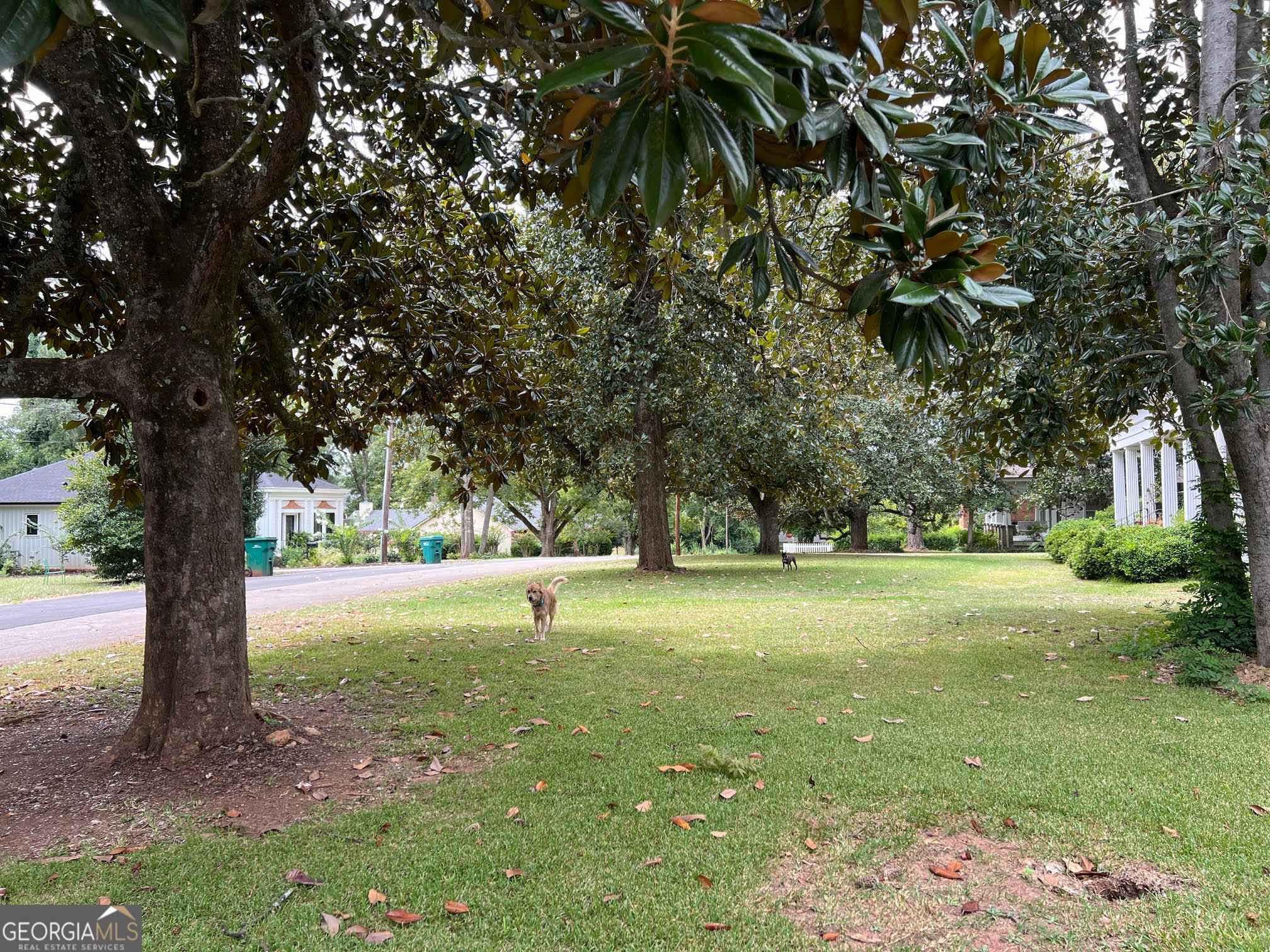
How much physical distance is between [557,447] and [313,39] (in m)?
12.8

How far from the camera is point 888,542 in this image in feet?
142

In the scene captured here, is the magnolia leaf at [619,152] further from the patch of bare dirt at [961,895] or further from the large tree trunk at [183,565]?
the large tree trunk at [183,565]

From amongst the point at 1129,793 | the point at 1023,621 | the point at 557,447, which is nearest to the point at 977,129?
the point at 1129,793

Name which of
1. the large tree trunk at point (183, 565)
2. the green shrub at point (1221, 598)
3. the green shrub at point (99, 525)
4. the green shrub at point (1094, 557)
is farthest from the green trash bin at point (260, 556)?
the green shrub at point (1221, 598)

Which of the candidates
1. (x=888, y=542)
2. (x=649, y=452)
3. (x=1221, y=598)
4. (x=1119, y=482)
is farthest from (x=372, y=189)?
(x=888, y=542)

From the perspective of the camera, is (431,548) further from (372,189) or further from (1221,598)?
(1221,598)

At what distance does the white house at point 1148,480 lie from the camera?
16.2m

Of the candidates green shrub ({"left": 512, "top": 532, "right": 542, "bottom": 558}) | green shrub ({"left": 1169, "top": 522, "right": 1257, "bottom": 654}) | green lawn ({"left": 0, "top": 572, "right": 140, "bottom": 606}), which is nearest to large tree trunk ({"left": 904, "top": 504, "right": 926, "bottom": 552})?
green shrub ({"left": 512, "top": 532, "right": 542, "bottom": 558})

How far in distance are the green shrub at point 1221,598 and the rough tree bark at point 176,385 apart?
8239 millimetres

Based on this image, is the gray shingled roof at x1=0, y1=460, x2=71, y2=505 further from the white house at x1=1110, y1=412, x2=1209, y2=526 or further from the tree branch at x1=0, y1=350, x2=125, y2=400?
the white house at x1=1110, y1=412, x2=1209, y2=526

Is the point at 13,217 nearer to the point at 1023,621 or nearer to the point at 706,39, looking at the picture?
the point at 706,39

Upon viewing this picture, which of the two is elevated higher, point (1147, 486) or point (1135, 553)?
point (1147, 486)

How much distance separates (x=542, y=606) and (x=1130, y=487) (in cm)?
2055

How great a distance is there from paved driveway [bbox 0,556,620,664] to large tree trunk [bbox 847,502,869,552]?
51.7ft
